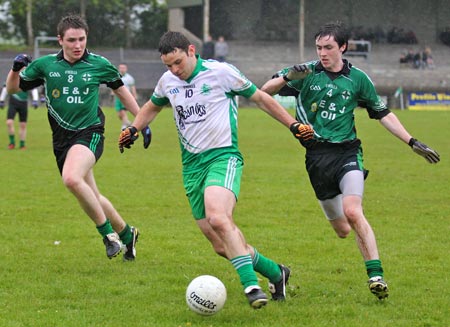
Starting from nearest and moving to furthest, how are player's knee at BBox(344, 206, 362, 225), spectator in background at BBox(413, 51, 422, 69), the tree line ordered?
player's knee at BBox(344, 206, 362, 225), spectator in background at BBox(413, 51, 422, 69), the tree line

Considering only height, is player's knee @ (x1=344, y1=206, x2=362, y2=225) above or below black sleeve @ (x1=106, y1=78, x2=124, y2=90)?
below

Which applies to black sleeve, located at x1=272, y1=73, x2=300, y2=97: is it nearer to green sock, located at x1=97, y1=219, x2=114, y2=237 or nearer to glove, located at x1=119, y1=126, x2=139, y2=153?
glove, located at x1=119, y1=126, x2=139, y2=153

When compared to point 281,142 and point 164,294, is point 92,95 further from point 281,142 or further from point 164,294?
point 281,142

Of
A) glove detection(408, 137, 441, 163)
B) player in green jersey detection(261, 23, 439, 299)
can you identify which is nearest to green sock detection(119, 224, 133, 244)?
player in green jersey detection(261, 23, 439, 299)

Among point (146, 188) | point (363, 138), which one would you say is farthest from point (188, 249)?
point (363, 138)

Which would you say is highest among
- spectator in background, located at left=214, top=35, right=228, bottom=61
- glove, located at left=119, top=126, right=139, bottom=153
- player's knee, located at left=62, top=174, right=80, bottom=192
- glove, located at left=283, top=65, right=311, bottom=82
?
glove, located at left=283, top=65, right=311, bottom=82

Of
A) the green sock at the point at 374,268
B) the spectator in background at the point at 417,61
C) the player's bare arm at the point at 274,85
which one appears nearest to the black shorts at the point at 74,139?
the player's bare arm at the point at 274,85

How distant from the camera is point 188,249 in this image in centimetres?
903

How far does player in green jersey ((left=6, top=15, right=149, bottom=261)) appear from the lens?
26.4 feet

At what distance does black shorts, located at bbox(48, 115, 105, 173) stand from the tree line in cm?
4717

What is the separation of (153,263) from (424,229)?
3.68 m

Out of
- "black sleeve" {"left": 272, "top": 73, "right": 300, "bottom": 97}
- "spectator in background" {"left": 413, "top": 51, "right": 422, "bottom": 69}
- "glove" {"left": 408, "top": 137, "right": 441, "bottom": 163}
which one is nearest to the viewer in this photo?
"glove" {"left": 408, "top": 137, "right": 441, "bottom": 163}

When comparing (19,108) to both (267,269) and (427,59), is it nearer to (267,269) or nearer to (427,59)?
(267,269)

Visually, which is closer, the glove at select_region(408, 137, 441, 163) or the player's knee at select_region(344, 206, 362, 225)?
the player's knee at select_region(344, 206, 362, 225)
